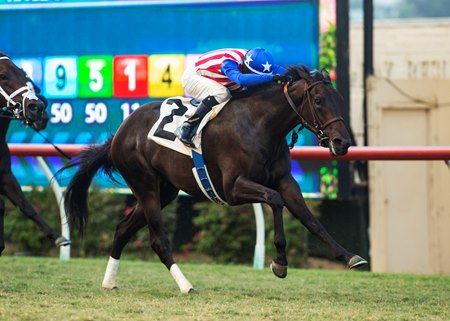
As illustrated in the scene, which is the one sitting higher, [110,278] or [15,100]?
[15,100]

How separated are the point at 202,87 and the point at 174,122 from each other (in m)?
0.25

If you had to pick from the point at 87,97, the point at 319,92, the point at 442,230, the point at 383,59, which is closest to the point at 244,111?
the point at 319,92

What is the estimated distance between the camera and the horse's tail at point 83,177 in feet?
19.0

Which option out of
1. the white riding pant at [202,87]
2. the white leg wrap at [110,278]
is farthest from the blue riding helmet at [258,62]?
the white leg wrap at [110,278]

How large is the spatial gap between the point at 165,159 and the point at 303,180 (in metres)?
2.31

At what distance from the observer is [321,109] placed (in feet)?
15.7

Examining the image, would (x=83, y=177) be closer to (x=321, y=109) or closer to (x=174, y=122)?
(x=174, y=122)

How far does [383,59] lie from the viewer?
984 cm

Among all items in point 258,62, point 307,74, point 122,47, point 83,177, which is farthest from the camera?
point 122,47

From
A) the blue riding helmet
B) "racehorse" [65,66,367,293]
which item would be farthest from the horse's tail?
the blue riding helmet

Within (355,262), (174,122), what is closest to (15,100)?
(174,122)

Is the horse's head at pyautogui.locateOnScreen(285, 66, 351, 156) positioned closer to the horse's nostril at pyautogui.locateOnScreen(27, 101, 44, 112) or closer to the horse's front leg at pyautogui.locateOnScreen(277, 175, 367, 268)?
the horse's front leg at pyautogui.locateOnScreen(277, 175, 367, 268)

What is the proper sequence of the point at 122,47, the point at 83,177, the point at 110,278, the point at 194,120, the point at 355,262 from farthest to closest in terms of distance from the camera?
the point at 122,47
the point at 83,177
the point at 110,278
the point at 194,120
the point at 355,262

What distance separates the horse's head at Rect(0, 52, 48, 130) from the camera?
520 centimetres
